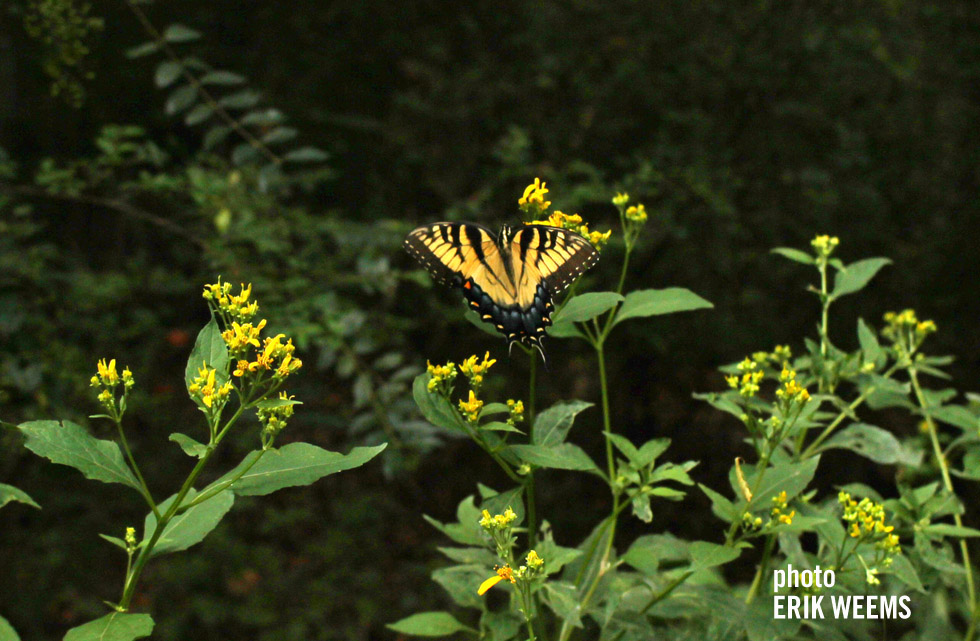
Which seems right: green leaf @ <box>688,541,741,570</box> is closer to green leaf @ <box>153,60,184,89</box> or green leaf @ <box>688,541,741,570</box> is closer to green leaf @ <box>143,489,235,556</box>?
green leaf @ <box>143,489,235,556</box>

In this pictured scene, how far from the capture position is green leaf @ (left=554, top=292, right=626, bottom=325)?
1.39 metres

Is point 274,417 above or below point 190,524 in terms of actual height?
above

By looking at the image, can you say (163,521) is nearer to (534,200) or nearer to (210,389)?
(210,389)

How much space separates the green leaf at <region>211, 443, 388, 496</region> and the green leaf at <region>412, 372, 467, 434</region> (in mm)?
131

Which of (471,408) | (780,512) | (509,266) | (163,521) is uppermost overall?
(509,266)

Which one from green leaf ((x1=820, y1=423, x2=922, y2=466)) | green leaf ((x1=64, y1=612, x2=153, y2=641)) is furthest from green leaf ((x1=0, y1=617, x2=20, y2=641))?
green leaf ((x1=820, y1=423, x2=922, y2=466))

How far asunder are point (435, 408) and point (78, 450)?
1.61 feet

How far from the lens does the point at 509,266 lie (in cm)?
189

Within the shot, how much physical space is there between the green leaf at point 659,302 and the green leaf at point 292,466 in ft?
1.97

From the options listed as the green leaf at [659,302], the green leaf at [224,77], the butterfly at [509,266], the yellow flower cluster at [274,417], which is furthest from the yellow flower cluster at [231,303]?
the green leaf at [224,77]

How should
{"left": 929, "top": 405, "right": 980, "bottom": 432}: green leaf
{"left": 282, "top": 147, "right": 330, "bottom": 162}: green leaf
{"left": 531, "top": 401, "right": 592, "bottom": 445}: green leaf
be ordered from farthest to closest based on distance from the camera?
1. {"left": 282, "top": 147, "right": 330, "bottom": 162}: green leaf
2. {"left": 929, "top": 405, "right": 980, "bottom": 432}: green leaf
3. {"left": 531, "top": 401, "right": 592, "bottom": 445}: green leaf

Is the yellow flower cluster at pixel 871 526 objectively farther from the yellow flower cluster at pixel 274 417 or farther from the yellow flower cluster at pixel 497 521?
the yellow flower cluster at pixel 274 417

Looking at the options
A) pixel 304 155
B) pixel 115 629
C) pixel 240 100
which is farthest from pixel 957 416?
pixel 240 100

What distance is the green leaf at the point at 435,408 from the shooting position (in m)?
1.32
